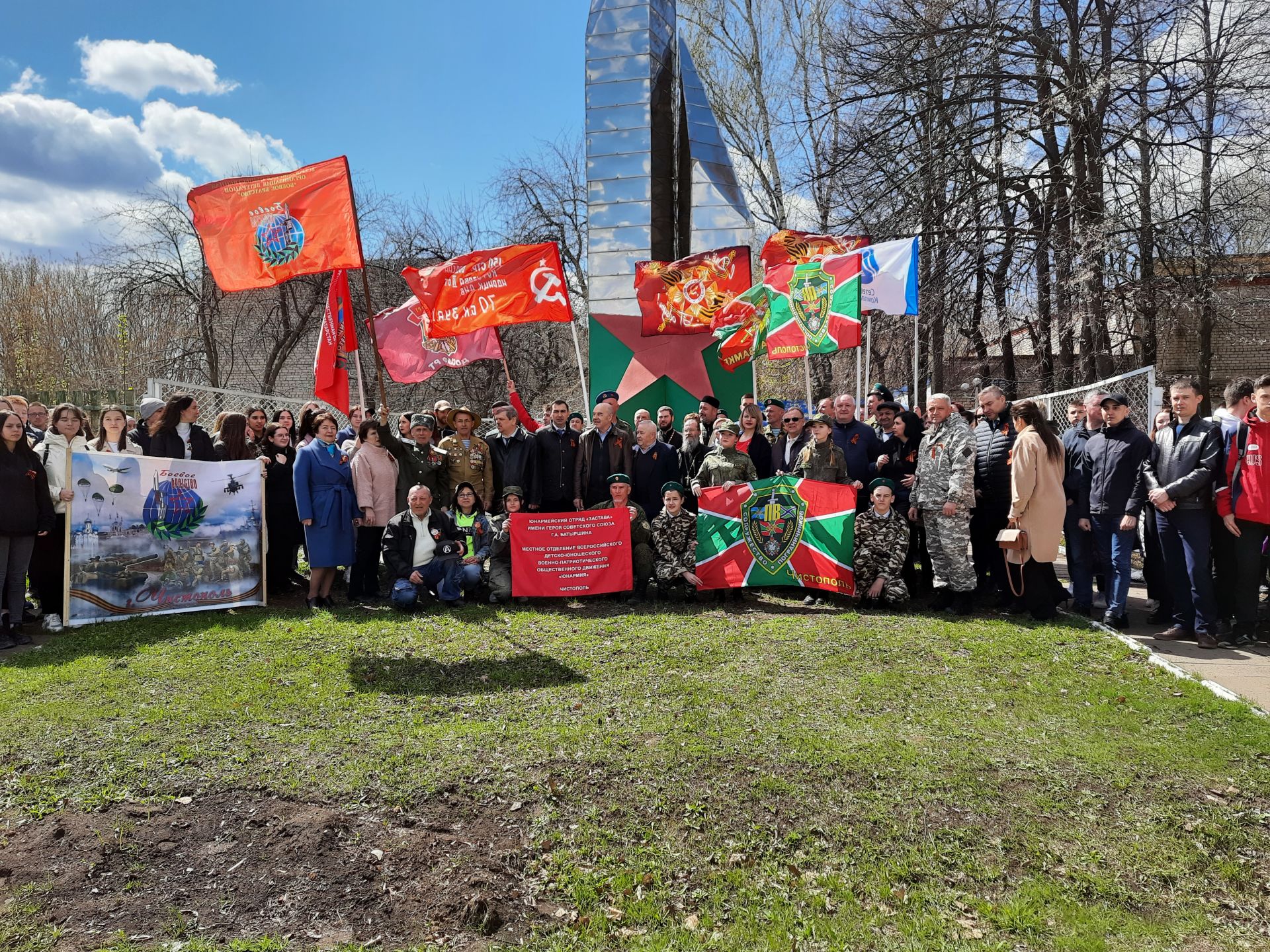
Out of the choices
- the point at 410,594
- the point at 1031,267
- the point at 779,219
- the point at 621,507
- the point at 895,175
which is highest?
the point at 779,219

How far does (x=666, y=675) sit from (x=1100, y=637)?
3582 millimetres

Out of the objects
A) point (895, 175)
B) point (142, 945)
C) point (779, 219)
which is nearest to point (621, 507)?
point (142, 945)

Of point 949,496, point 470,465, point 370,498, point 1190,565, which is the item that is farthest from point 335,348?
point 1190,565

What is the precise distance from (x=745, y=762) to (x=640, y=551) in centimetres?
401

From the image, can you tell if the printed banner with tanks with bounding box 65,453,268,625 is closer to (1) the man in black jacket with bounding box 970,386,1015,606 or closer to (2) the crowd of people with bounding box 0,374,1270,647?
(2) the crowd of people with bounding box 0,374,1270,647

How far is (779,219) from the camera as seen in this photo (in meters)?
24.3

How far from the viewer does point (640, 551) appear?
810cm

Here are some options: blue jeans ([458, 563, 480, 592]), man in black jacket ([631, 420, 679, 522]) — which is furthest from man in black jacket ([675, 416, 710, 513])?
blue jeans ([458, 563, 480, 592])

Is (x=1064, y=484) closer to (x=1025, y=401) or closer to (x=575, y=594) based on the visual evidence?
(x=1025, y=401)

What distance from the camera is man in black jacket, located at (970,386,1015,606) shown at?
7.46 metres

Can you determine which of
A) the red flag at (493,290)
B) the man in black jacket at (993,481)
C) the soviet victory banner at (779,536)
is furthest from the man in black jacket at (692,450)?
the man in black jacket at (993,481)

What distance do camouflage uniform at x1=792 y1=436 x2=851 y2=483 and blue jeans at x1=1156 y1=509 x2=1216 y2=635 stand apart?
2.70 meters

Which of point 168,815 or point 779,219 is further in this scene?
point 779,219

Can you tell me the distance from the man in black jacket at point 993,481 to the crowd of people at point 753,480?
20mm
